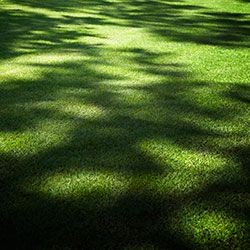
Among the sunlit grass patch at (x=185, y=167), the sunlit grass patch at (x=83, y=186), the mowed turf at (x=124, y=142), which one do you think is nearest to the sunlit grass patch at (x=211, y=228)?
the mowed turf at (x=124, y=142)

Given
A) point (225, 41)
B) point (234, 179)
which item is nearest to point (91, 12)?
point (225, 41)

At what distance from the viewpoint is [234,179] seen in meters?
1.73

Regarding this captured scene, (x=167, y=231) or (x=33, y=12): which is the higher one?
(x=33, y=12)

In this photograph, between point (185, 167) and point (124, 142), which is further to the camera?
point (124, 142)

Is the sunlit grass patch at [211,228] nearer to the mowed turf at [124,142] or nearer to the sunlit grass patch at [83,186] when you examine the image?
the mowed turf at [124,142]

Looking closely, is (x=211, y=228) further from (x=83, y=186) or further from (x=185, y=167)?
(x=83, y=186)

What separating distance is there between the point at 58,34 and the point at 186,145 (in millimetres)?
2839

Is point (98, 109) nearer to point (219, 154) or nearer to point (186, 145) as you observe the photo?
point (186, 145)

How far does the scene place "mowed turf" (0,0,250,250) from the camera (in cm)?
144

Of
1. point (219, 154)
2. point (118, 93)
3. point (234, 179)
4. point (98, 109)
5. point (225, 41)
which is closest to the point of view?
point (234, 179)

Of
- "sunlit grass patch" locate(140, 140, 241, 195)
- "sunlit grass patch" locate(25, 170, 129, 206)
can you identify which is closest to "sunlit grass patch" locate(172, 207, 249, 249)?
"sunlit grass patch" locate(140, 140, 241, 195)

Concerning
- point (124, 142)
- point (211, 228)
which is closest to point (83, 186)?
point (124, 142)

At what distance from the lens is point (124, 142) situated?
203cm

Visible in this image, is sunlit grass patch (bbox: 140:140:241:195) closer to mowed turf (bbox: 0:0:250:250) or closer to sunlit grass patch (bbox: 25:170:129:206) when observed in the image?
mowed turf (bbox: 0:0:250:250)
